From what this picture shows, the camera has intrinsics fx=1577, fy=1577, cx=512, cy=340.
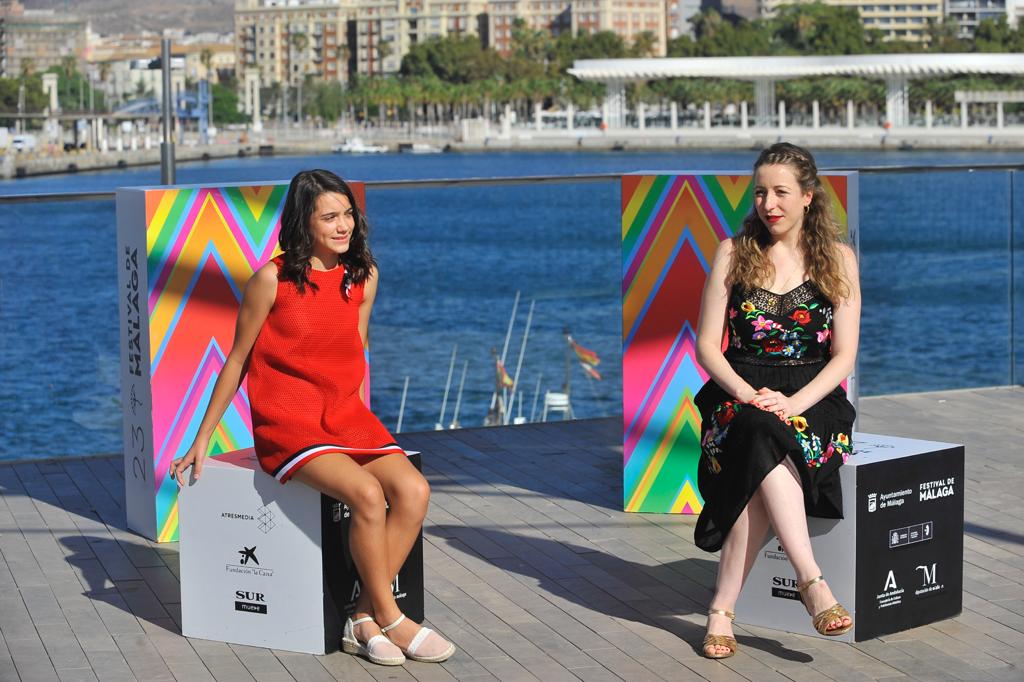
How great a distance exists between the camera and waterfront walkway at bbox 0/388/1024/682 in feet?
11.7

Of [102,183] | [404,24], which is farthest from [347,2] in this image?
[102,183]

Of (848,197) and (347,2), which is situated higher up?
(347,2)

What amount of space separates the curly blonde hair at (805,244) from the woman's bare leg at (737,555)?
506 millimetres

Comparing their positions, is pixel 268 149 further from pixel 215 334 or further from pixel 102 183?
pixel 215 334

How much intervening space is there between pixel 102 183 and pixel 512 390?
79.4m

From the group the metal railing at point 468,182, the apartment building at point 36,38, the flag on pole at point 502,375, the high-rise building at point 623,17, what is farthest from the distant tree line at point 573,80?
the metal railing at point 468,182

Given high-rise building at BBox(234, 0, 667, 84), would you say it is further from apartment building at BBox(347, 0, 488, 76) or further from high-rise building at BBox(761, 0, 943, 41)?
high-rise building at BBox(761, 0, 943, 41)

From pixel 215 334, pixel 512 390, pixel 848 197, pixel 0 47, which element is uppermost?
pixel 0 47

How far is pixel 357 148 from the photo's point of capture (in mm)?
110062

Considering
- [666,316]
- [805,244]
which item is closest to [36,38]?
[666,316]

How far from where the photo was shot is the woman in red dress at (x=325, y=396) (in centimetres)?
356

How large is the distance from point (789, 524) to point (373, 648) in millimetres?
974

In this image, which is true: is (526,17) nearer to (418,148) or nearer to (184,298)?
(418,148)

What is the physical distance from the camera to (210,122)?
139m
